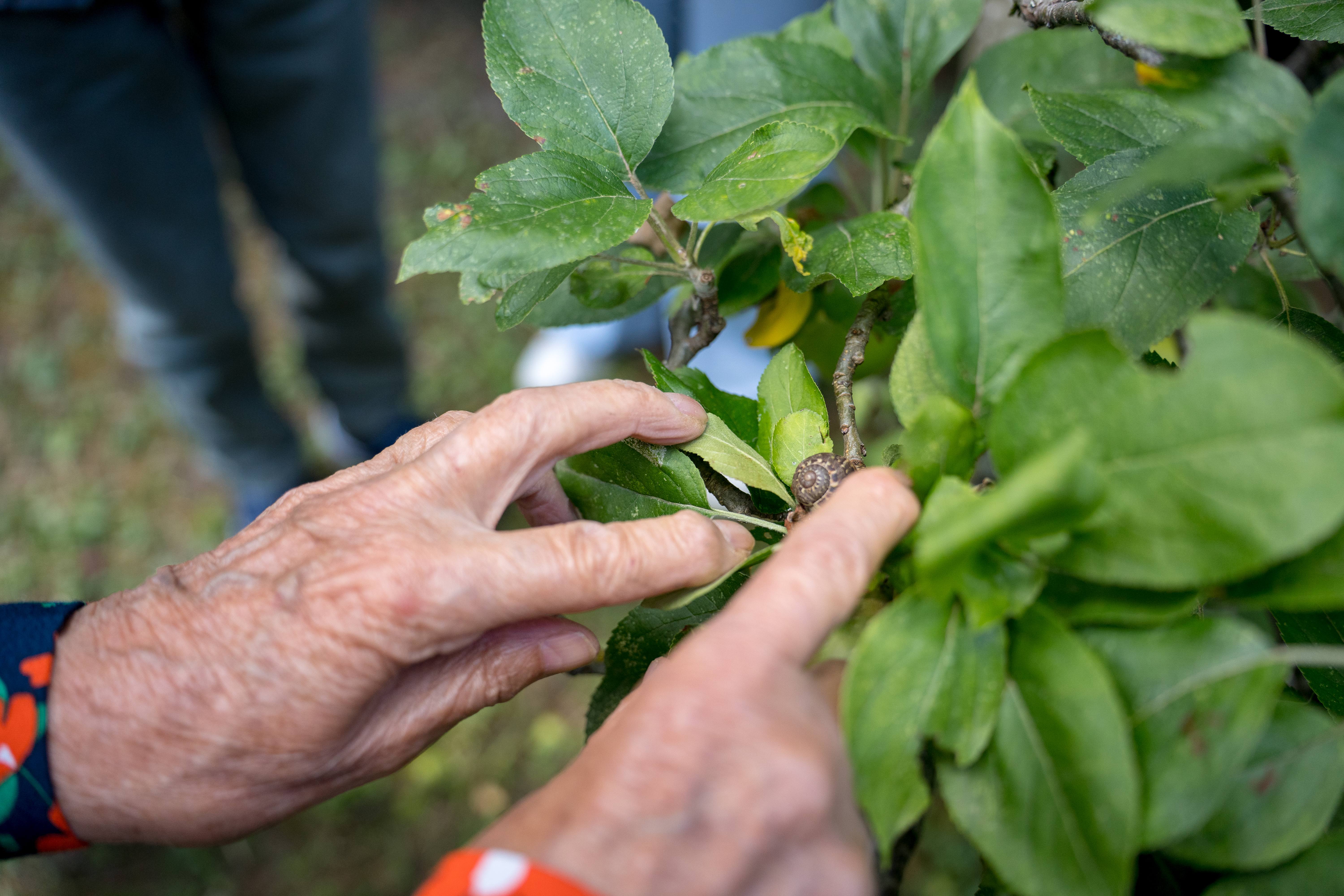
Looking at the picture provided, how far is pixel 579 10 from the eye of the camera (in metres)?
0.92

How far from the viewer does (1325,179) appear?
0.60 meters

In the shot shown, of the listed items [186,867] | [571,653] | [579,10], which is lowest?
[186,867]

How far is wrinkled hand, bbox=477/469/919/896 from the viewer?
25.1 inches

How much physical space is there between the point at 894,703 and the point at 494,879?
13.8 inches

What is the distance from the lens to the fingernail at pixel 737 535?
2.98ft

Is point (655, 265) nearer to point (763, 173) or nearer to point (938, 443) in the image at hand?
point (763, 173)

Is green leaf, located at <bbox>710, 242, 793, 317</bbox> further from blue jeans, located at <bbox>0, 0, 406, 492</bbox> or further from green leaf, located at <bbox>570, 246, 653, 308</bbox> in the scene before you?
blue jeans, located at <bbox>0, 0, 406, 492</bbox>

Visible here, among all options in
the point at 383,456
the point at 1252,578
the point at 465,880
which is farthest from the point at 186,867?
the point at 1252,578

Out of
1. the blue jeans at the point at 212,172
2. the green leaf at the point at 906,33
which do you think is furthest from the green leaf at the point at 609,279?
the blue jeans at the point at 212,172

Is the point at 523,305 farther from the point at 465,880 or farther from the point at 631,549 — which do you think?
the point at 465,880

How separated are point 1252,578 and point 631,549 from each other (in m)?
0.55

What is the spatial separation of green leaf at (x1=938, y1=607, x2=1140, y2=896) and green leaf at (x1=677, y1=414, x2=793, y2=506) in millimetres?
306

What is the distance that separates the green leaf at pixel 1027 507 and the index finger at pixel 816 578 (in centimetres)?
8

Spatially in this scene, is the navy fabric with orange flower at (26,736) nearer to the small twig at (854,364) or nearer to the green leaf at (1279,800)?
the small twig at (854,364)
